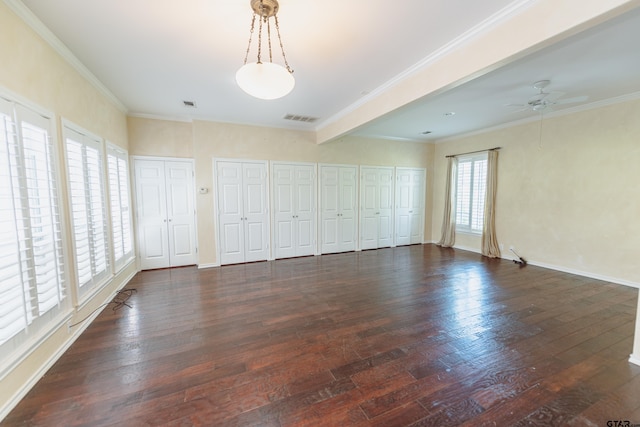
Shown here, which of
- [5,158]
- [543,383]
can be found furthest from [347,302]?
[5,158]

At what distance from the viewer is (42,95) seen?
2154 millimetres

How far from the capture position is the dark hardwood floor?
5.37 ft

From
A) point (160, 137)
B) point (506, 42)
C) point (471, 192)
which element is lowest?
point (471, 192)

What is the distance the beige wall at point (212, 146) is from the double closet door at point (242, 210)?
0.17m

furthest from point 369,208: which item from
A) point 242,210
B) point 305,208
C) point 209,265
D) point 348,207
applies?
point 209,265

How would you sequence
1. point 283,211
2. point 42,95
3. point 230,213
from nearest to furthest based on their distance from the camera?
1. point 42,95
2. point 230,213
3. point 283,211

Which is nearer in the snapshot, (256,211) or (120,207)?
(120,207)

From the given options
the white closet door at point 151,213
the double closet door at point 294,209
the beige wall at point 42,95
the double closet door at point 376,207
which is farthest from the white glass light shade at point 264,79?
the double closet door at point 376,207

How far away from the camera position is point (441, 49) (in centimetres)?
251

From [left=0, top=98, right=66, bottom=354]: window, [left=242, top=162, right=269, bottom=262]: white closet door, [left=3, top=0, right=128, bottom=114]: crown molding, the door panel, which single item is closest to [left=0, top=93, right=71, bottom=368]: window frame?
[left=0, top=98, right=66, bottom=354]: window

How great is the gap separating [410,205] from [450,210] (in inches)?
39.8

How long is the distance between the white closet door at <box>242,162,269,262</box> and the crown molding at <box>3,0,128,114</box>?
2443 millimetres

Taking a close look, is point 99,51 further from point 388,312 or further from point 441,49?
point 388,312

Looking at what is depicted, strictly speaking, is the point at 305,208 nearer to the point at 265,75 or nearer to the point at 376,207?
the point at 376,207
